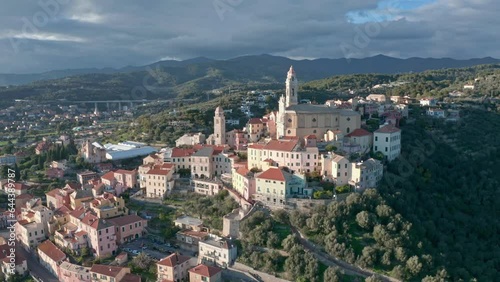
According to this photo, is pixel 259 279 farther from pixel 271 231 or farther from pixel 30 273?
pixel 30 273

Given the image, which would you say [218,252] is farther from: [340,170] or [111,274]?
[340,170]

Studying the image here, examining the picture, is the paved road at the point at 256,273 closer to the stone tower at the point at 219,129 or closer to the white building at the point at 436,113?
the stone tower at the point at 219,129

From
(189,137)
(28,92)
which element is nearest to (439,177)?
(189,137)

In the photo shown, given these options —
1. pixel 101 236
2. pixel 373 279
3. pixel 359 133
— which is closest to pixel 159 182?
pixel 101 236

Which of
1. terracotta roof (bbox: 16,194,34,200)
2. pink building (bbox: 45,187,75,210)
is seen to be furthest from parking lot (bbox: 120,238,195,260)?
terracotta roof (bbox: 16,194,34,200)

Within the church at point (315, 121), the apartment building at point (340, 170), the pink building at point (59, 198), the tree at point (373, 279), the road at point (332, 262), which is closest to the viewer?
the tree at point (373, 279)

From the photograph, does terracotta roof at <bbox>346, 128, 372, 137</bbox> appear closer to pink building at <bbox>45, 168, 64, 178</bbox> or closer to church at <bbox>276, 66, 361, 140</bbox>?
church at <bbox>276, 66, 361, 140</bbox>

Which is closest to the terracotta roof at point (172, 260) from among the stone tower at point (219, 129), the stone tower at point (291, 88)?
the stone tower at point (219, 129)
